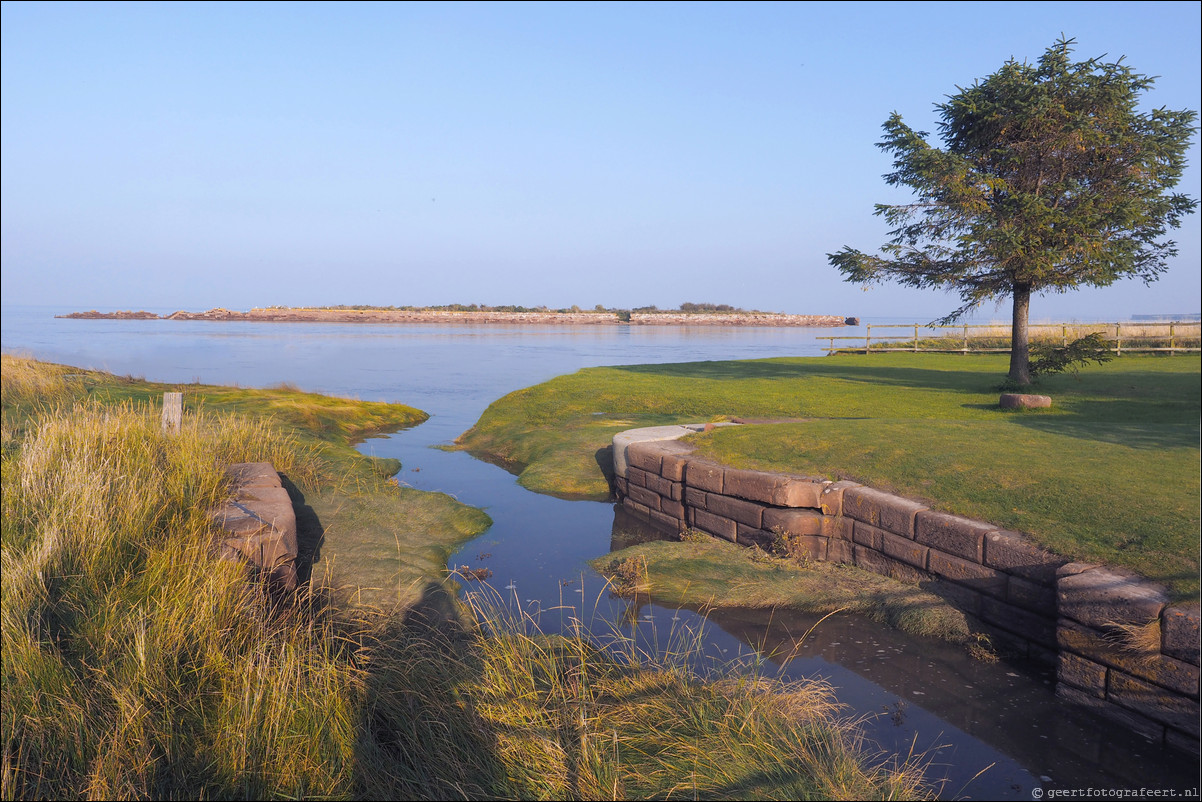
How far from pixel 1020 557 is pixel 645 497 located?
5.44 meters

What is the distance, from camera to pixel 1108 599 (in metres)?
4.98

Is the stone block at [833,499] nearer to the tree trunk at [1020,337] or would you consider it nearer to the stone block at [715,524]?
the stone block at [715,524]

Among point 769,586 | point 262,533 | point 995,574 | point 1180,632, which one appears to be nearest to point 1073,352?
point 995,574

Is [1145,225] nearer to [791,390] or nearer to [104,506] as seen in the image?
[791,390]

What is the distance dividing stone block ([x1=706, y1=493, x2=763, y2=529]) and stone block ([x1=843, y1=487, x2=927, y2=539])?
100 cm

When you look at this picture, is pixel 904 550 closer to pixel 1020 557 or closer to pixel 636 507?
pixel 1020 557

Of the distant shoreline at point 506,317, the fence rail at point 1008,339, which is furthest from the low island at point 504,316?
the fence rail at point 1008,339

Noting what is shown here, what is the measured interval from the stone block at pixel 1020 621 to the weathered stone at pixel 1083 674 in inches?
15.1

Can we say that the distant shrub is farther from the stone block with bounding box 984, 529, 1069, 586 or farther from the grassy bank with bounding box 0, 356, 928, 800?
the grassy bank with bounding box 0, 356, 928, 800

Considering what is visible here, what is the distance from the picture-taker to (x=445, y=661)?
5207 mm

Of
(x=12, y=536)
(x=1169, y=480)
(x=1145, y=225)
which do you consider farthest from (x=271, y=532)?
(x=1145, y=225)

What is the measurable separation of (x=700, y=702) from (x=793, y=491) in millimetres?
4024

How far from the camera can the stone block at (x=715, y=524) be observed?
29.3ft

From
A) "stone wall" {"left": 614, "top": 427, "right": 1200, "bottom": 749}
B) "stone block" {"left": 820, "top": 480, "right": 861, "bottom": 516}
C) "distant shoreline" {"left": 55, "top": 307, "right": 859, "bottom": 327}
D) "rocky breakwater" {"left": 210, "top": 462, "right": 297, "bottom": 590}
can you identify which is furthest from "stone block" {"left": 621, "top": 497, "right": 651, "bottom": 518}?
"distant shoreline" {"left": 55, "top": 307, "right": 859, "bottom": 327}
